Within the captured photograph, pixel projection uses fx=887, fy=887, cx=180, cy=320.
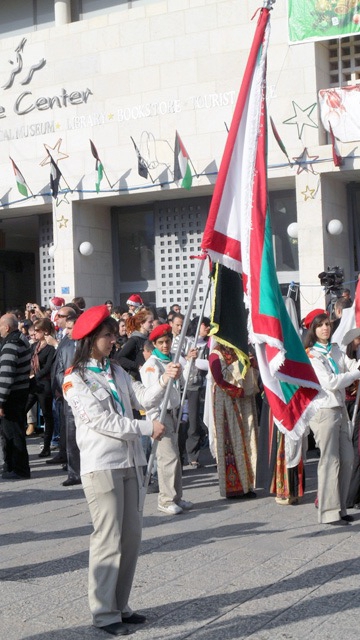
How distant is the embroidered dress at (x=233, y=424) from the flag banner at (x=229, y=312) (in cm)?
140

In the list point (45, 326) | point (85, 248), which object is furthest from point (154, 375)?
point (85, 248)

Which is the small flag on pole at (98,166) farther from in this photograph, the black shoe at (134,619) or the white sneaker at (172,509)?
the black shoe at (134,619)

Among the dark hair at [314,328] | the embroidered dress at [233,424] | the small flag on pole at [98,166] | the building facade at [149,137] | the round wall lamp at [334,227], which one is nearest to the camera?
the dark hair at [314,328]

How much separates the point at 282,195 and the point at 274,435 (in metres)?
10.4

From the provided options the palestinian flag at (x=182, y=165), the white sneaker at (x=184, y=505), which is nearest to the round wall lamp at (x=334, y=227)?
the palestinian flag at (x=182, y=165)

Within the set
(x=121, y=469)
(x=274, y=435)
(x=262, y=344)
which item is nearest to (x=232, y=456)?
(x=274, y=435)

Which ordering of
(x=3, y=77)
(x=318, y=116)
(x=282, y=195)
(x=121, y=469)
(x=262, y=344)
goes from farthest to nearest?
(x=3, y=77) < (x=282, y=195) < (x=318, y=116) < (x=262, y=344) < (x=121, y=469)

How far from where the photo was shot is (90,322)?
5.04 m

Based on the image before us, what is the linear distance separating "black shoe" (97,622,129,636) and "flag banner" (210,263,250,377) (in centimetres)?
286

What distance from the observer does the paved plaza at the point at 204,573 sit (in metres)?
4.89

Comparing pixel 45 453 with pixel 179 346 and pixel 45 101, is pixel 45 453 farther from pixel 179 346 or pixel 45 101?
pixel 45 101

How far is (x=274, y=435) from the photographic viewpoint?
8.55 metres

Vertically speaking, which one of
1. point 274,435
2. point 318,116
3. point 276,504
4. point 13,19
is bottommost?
point 276,504

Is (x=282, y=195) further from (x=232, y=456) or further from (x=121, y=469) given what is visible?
(x=121, y=469)
